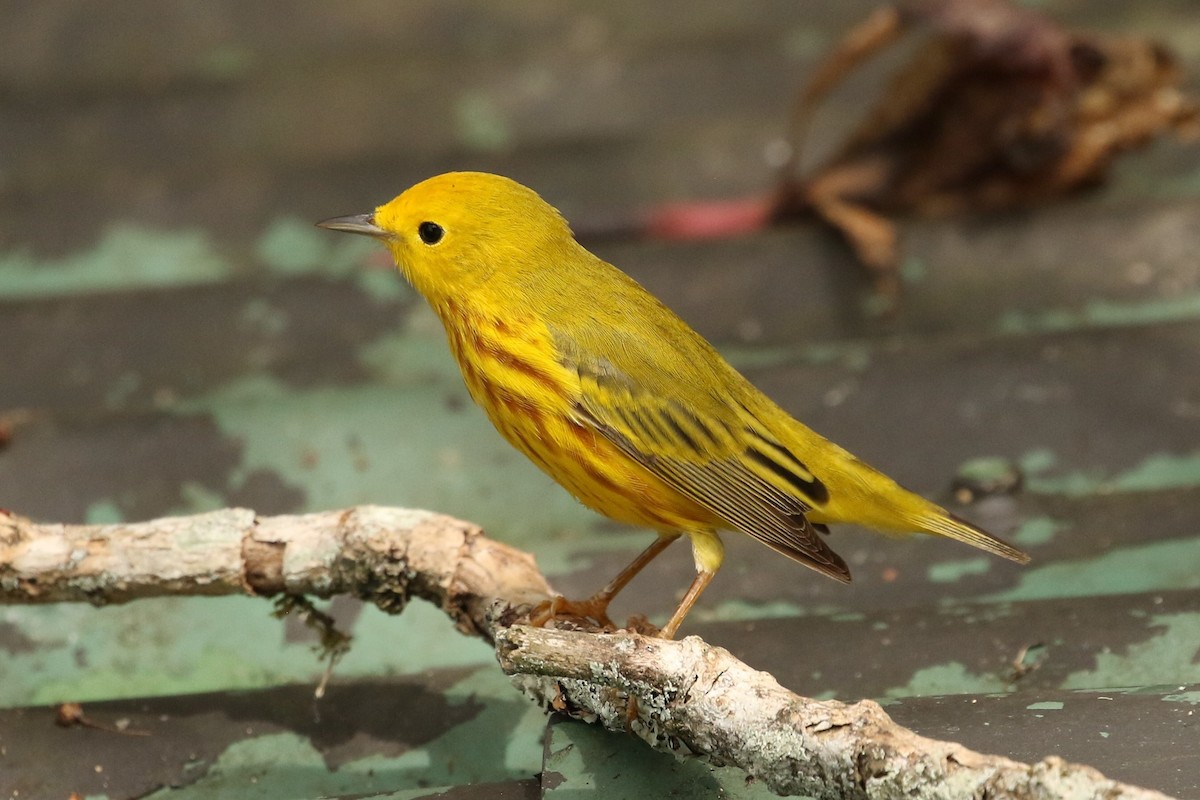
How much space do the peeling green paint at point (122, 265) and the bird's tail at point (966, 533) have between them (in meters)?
2.35

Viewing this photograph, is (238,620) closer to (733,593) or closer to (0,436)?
(0,436)

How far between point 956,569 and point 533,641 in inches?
55.0

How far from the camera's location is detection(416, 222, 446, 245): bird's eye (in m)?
3.35

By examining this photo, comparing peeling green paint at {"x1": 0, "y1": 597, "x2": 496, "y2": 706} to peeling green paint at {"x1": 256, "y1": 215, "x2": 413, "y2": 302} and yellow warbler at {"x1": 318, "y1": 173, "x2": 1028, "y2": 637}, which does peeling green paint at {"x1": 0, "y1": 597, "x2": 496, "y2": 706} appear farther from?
peeling green paint at {"x1": 256, "y1": 215, "x2": 413, "y2": 302}

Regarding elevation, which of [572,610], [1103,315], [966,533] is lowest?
[572,610]

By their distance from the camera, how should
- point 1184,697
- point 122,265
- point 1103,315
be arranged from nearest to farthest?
point 1184,697 < point 1103,315 < point 122,265

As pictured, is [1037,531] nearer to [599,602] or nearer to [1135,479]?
[1135,479]

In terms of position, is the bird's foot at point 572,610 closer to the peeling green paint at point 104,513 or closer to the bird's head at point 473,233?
the bird's head at point 473,233

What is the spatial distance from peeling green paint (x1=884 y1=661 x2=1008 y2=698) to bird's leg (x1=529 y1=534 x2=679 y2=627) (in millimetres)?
629

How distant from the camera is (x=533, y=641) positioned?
2.27 m

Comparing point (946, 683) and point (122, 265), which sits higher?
point (122, 265)

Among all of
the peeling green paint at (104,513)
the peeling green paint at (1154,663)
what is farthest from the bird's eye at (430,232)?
the peeling green paint at (1154,663)

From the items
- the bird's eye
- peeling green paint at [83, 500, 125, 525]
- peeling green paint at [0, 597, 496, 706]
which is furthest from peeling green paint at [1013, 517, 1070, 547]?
peeling green paint at [83, 500, 125, 525]

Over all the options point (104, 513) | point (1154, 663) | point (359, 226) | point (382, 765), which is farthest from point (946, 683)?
point (104, 513)
